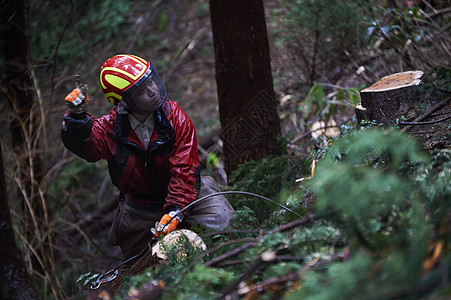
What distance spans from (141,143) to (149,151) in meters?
0.10

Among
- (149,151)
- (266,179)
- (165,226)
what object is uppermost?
(149,151)

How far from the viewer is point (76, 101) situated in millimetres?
3115

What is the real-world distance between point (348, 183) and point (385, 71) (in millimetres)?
4741

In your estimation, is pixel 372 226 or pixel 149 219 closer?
pixel 372 226

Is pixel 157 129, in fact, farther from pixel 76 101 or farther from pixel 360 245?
pixel 360 245

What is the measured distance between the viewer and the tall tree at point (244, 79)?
4.46 m

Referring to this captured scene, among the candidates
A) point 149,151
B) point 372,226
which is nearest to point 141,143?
point 149,151

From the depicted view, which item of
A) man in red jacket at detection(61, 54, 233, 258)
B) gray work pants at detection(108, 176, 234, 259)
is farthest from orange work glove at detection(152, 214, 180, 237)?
gray work pants at detection(108, 176, 234, 259)

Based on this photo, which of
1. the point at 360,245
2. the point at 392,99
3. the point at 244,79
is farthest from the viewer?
the point at 244,79

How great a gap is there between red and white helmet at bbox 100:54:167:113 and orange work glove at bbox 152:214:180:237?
2.62ft

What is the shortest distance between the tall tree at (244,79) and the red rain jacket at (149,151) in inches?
48.3

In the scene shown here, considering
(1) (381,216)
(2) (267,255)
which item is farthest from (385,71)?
(2) (267,255)

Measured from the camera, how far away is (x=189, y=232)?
9.30 feet

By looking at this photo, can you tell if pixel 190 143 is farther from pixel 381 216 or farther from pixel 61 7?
pixel 61 7
